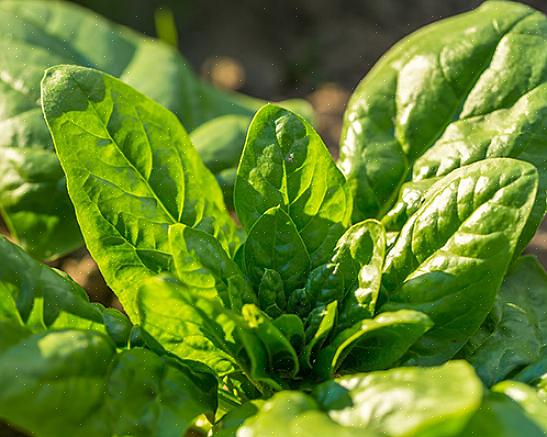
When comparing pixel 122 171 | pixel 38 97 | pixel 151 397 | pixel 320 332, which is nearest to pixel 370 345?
pixel 320 332

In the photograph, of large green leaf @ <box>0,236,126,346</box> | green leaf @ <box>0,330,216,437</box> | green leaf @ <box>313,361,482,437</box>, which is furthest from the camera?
large green leaf @ <box>0,236,126,346</box>

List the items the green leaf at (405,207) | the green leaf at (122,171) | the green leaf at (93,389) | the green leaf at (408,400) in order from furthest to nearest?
the green leaf at (405,207) < the green leaf at (122,171) < the green leaf at (93,389) < the green leaf at (408,400)

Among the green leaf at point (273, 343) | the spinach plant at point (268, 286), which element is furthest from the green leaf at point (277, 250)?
the green leaf at point (273, 343)

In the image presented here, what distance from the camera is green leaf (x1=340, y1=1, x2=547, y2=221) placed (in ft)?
4.65

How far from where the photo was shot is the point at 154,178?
4.17 feet

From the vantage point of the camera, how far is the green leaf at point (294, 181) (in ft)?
4.05

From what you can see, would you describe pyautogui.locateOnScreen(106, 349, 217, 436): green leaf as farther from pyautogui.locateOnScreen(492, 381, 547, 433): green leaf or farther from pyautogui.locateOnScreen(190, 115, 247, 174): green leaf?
pyautogui.locateOnScreen(190, 115, 247, 174): green leaf

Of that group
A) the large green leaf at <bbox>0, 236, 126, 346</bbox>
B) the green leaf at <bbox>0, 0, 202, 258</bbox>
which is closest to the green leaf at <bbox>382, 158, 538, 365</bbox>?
the large green leaf at <bbox>0, 236, 126, 346</bbox>

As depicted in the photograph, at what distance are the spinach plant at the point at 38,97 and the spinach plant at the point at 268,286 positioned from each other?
43 cm

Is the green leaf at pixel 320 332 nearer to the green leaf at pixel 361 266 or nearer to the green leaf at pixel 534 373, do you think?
the green leaf at pixel 361 266

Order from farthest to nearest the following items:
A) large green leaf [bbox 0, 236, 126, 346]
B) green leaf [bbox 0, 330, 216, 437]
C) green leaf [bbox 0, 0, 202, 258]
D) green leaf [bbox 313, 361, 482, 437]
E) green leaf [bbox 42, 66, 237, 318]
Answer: green leaf [bbox 0, 0, 202, 258]
green leaf [bbox 42, 66, 237, 318]
large green leaf [bbox 0, 236, 126, 346]
green leaf [bbox 0, 330, 216, 437]
green leaf [bbox 313, 361, 482, 437]

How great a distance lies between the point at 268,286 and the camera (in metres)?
1.23

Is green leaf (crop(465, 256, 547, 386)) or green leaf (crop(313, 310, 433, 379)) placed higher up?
green leaf (crop(313, 310, 433, 379))

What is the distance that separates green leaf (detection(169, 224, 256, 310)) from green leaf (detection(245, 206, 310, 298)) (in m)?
0.05
